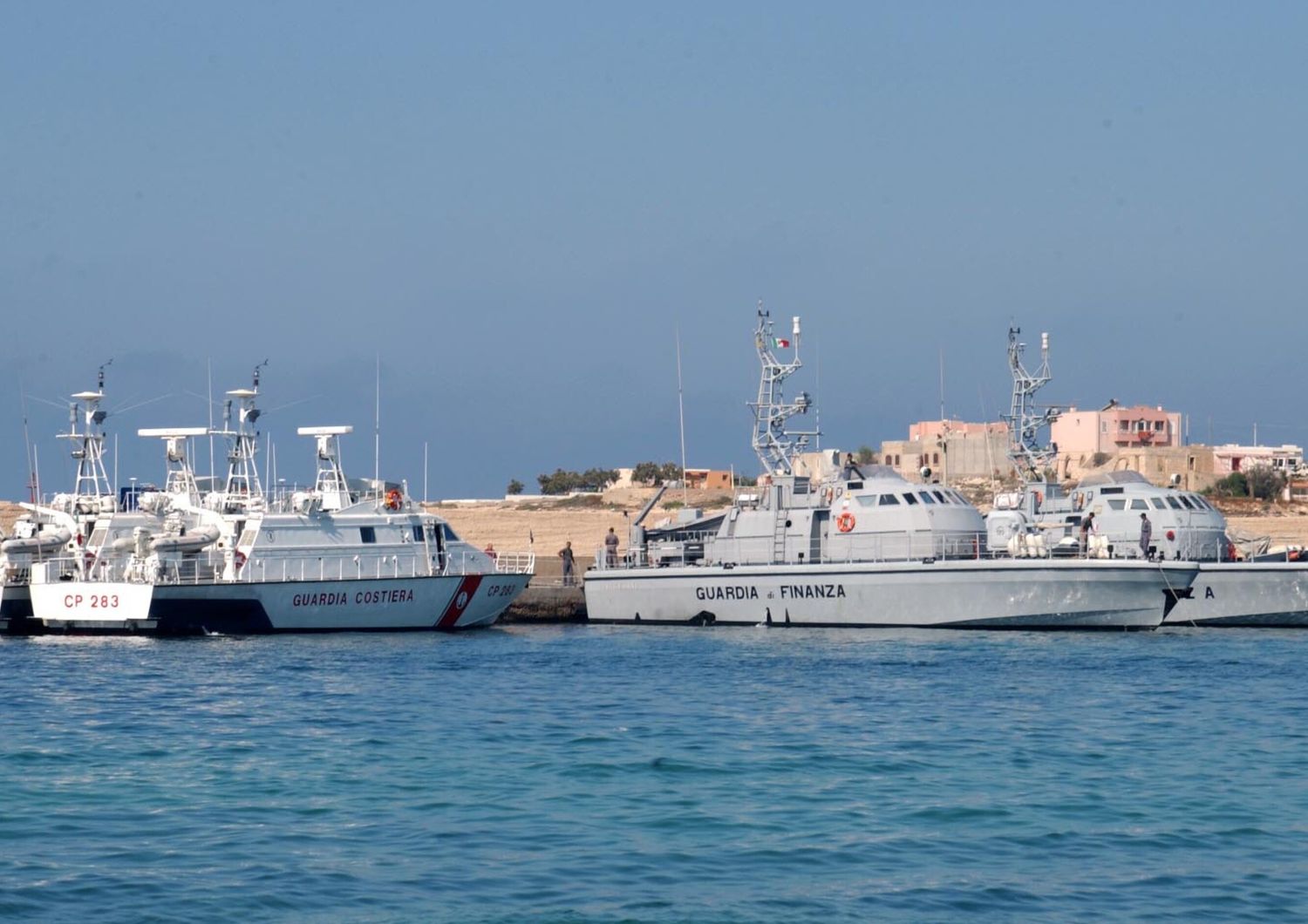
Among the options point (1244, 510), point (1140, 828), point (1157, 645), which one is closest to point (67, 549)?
point (1157, 645)

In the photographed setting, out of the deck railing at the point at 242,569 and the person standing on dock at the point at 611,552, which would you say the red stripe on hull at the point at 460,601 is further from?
the person standing on dock at the point at 611,552

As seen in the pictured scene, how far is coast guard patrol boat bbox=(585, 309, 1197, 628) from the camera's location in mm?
38812

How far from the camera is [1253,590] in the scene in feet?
132

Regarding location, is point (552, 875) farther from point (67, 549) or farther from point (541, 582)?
point (541, 582)

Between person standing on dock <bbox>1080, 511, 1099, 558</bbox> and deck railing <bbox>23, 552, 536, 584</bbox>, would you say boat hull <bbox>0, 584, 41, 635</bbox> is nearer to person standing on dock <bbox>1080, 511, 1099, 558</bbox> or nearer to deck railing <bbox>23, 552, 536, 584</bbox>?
deck railing <bbox>23, 552, 536, 584</bbox>

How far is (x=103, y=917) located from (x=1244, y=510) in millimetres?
68250

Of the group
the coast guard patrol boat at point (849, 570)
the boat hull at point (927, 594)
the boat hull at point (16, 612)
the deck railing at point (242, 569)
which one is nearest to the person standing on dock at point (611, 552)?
the coast guard patrol boat at point (849, 570)

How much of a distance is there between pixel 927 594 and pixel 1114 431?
63737 millimetres

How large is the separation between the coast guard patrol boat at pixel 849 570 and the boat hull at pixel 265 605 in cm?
492

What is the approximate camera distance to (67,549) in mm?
43344

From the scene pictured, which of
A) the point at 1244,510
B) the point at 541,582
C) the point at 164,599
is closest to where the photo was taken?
the point at 164,599

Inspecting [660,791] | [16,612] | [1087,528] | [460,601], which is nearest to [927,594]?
[1087,528]

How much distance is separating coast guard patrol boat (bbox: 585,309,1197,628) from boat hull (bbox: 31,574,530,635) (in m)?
4.92

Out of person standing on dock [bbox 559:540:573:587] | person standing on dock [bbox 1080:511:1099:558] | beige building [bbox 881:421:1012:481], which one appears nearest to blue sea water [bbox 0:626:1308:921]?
person standing on dock [bbox 1080:511:1099:558]
